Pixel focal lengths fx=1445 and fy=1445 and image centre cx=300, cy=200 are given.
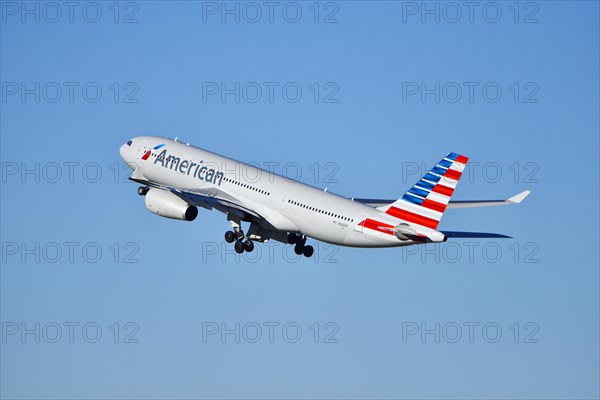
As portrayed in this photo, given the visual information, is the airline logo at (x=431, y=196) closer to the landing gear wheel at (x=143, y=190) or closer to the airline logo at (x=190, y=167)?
the airline logo at (x=190, y=167)

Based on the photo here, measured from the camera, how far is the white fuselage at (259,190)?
87188mm

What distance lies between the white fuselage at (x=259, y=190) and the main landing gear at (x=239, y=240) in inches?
84.8

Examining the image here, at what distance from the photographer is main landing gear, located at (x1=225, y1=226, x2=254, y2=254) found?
3708 inches

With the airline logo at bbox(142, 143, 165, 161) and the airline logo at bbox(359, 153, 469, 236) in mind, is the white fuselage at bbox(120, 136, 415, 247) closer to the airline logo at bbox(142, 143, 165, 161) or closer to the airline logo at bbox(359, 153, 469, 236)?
the airline logo at bbox(142, 143, 165, 161)

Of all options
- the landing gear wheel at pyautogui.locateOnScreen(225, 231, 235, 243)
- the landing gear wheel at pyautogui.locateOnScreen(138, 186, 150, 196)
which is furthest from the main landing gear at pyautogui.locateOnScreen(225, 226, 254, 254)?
the landing gear wheel at pyautogui.locateOnScreen(138, 186, 150, 196)

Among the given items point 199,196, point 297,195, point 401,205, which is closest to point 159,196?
point 199,196

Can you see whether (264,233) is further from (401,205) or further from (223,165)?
(401,205)

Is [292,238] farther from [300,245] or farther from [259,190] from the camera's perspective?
[259,190]

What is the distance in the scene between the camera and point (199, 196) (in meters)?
92.2

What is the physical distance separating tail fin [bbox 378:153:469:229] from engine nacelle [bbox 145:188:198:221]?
15170 millimetres

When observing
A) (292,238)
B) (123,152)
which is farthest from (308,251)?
(123,152)

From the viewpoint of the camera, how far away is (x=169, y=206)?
92875 millimetres

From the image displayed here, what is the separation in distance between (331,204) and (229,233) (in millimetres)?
9205

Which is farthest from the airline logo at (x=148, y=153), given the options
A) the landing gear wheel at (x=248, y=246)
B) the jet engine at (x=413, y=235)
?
the jet engine at (x=413, y=235)
